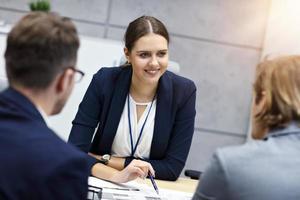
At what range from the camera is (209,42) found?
3.73 meters

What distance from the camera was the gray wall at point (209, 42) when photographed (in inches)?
142

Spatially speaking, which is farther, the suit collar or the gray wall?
the gray wall

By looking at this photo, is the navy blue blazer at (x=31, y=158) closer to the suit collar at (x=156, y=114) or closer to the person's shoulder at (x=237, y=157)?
the person's shoulder at (x=237, y=157)

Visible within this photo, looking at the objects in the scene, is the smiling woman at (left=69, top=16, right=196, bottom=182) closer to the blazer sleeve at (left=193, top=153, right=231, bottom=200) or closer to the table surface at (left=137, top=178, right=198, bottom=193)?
the table surface at (left=137, top=178, right=198, bottom=193)

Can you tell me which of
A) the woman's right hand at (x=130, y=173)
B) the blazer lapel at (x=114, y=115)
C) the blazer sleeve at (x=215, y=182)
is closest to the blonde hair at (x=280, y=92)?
the blazer sleeve at (x=215, y=182)

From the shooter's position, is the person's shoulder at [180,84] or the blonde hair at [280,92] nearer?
the blonde hair at [280,92]

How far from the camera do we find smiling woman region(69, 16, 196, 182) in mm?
2285

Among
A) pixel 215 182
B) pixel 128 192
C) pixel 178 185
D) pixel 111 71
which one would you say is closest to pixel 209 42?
pixel 111 71

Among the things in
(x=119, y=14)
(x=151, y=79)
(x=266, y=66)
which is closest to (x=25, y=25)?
(x=266, y=66)

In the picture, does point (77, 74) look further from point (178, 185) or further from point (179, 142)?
point (179, 142)

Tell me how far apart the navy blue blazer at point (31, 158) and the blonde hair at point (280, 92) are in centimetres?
49

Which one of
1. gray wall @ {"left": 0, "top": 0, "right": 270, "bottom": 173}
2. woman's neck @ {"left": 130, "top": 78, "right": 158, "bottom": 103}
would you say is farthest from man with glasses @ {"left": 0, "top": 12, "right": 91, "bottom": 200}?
gray wall @ {"left": 0, "top": 0, "right": 270, "bottom": 173}

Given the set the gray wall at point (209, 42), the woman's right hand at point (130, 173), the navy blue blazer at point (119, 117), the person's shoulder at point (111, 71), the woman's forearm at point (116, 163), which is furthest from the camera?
the gray wall at point (209, 42)

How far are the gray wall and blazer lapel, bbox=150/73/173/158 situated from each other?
4.52ft
